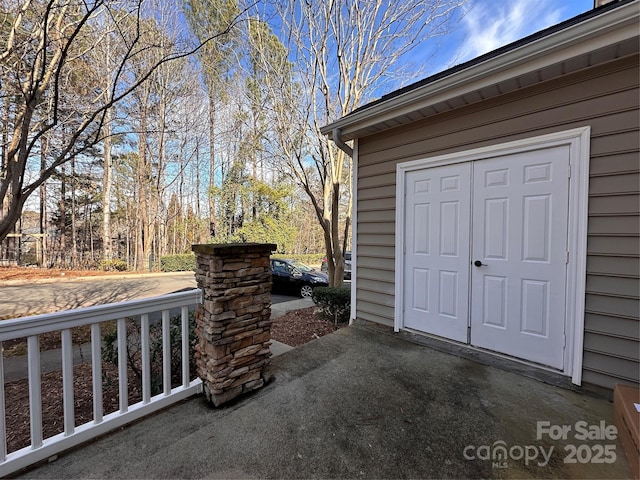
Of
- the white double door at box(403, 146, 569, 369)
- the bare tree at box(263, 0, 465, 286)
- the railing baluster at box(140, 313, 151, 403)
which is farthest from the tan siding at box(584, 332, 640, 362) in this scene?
the bare tree at box(263, 0, 465, 286)

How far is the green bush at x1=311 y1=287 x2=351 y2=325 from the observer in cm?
415

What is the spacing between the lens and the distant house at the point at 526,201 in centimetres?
198

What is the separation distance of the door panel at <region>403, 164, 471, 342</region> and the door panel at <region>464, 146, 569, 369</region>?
0.11 metres

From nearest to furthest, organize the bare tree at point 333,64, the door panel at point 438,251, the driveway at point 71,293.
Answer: the door panel at point 438,251
the bare tree at point 333,64
the driveway at point 71,293

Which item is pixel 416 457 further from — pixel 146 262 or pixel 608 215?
pixel 146 262

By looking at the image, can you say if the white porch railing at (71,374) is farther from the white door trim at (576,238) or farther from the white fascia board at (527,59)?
the white door trim at (576,238)

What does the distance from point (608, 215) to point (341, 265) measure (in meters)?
3.60

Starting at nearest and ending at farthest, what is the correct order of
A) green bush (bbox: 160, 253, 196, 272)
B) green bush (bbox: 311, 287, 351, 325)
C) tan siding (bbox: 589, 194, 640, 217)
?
tan siding (bbox: 589, 194, 640, 217)
green bush (bbox: 311, 287, 351, 325)
green bush (bbox: 160, 253, 196, 272)

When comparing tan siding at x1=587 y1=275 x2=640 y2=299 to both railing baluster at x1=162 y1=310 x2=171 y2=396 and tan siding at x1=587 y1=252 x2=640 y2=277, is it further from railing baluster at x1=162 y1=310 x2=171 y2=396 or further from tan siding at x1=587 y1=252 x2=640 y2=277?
railing baluster at x1=162 y1=310 x2=171 y2=396

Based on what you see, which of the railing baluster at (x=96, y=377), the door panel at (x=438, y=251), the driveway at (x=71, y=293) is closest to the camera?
the railing baluster at (x=96, y=377)

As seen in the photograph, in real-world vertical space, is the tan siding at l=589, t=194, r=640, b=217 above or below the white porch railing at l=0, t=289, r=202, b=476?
above

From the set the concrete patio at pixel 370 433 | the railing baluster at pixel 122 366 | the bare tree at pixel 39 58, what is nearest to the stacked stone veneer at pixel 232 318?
the concrete patio at pixel 370 433

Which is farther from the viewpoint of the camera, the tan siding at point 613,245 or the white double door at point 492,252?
the white double door at point 492,252

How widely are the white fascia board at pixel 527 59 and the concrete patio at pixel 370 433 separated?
246cm
